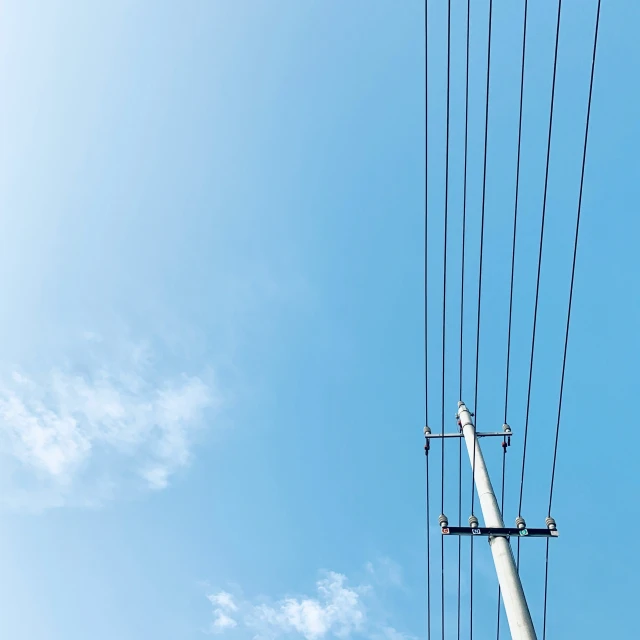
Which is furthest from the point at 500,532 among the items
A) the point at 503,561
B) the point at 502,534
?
the point at 503,561

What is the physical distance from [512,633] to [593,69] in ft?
28.9

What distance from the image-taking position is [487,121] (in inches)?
354

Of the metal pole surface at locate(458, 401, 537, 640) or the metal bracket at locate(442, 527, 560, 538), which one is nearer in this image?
the metal pole surface at locate(458, 401, 537, 640)

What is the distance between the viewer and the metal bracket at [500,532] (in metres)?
9.00

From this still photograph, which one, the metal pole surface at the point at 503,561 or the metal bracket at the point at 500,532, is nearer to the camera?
the metal pole surface at the point at 503,561

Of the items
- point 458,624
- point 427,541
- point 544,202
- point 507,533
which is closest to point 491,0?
point 544,202

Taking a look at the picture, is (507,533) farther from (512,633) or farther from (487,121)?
(487,121)

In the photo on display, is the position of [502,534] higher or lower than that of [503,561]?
higher

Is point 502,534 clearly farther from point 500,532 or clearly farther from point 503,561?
point 503,561

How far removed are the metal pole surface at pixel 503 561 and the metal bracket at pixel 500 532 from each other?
12cm

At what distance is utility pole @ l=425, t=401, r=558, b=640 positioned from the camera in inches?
299

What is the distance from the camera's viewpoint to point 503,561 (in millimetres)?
8633

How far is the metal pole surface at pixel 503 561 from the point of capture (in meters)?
7.53

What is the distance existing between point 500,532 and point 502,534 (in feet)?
0.16
